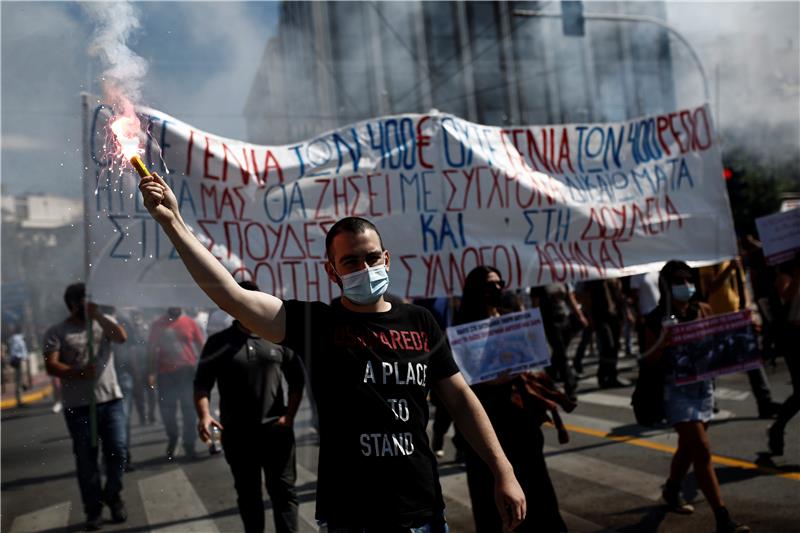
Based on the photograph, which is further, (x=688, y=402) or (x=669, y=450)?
(x=669, y=450)

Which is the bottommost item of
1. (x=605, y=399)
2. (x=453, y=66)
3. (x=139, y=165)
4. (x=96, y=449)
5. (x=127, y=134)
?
(x=605, y=399)

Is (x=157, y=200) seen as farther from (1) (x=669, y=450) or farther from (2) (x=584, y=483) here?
(1) (x=669, y=450)

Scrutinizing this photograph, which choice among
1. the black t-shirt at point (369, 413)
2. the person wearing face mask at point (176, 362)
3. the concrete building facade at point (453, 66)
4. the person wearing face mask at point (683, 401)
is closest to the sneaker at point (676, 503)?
the person wearing face mask at point (683, 401)

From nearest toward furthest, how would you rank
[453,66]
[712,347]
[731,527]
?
[731,527], [712,347], [453,66]

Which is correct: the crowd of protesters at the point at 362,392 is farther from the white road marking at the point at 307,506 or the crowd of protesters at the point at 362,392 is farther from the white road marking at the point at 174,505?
Answer: the white road marking at the point at 307,506

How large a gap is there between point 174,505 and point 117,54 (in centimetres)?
355

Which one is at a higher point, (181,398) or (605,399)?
(181,398)

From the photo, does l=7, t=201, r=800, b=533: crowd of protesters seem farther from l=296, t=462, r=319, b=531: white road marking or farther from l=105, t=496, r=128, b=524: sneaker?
l=296, t=462, r=319, b=531: white road marking

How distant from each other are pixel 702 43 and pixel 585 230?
8133 mm

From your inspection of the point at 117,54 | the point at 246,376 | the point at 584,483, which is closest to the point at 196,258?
the point at 117,54

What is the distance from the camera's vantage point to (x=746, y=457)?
5.12 m

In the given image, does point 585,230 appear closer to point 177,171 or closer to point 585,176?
point 585,176

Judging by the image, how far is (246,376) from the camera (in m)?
3.86

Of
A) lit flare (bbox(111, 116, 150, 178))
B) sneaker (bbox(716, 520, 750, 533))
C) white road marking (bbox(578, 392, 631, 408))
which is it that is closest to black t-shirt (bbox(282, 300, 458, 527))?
lit flare (bbox(111, 116, 150, 178))
